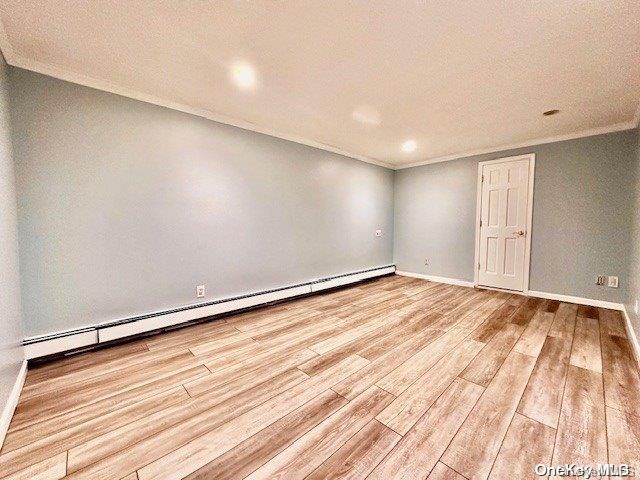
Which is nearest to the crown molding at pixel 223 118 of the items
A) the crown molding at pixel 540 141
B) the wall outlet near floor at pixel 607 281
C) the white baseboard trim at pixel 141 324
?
the crown molding at pixel 540 141

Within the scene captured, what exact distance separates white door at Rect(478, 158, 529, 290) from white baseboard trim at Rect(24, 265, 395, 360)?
9.82ft

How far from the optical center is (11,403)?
55.9 inches

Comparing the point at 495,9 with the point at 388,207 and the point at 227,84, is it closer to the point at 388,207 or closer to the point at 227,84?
the point at 227,84

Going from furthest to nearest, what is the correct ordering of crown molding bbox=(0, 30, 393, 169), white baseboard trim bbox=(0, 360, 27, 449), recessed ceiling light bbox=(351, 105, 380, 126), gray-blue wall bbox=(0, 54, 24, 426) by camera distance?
1. recessed ceiling light bbox=(351, 105, 380, 126)
2. crown molding bbox=(0, 30, 393, 169)
3. gray-blue wall bbox=(0, 54, 24, 426)
4. white baseboard trim bbox=(0, 360, 27, 449)

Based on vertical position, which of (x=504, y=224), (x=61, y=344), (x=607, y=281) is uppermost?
(x=504, y=224)

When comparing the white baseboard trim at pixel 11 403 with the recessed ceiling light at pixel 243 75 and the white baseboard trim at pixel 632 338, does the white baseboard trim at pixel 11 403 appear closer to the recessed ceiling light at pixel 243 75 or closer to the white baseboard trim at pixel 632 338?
the recessed ceiling light at pixel 243 75

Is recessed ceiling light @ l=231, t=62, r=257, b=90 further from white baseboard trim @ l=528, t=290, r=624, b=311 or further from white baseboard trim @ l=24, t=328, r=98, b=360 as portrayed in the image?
white baseboard trim @ l=528, t=290, r=624, b=311

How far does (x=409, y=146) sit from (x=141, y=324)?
4.17 m

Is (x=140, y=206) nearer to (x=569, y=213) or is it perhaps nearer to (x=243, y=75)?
(x=243, y=75)

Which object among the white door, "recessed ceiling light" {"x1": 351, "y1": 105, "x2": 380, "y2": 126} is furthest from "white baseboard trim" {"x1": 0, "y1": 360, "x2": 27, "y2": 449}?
the white door

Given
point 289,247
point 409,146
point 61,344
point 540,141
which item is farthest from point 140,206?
point 540,141

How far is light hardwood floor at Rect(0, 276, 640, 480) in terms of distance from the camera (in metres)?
1.13

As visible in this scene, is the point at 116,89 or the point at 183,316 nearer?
the point at 116,89

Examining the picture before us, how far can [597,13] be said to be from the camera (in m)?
1.43
